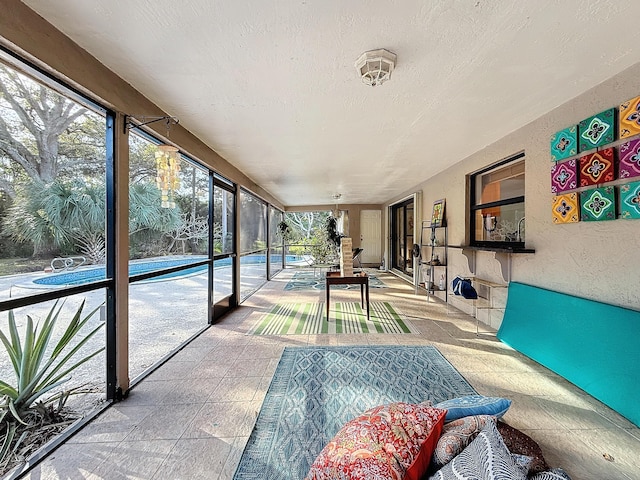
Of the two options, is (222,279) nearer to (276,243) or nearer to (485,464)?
(485,464)

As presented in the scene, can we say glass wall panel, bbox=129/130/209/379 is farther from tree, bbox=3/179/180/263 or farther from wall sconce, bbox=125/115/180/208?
tree, bbox=3/179/180/263

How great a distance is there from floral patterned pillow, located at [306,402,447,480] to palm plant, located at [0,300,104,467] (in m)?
1.84

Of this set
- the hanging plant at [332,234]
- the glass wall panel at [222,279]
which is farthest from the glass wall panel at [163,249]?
the hanging plant at [332,234]

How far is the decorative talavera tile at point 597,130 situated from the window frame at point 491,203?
79 cm

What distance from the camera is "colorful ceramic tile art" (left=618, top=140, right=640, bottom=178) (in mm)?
1887

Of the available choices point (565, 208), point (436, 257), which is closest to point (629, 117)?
point (565, 208)

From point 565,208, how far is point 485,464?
100 inches

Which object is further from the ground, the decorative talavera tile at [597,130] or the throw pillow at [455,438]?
the decorative talavera tile at [597,130]

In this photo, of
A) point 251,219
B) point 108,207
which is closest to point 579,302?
point 108,207

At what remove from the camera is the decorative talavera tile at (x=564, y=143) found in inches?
93.0

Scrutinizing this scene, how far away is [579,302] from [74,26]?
3.91 m

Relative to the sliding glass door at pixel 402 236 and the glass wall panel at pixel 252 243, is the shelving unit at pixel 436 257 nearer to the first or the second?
the sliding glass door at pixel 402 236

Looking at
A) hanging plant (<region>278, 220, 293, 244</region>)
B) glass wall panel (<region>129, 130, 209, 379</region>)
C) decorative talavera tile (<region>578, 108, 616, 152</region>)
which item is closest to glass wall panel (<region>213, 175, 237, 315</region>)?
glass wall panel (<region>129, 130, 209, 379</region>)

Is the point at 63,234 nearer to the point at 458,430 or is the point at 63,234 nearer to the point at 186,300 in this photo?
the point at 458,430
